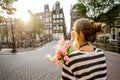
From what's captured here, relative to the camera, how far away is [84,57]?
2.42m


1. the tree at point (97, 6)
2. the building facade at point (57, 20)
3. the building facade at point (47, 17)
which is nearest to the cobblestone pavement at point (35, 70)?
the tree at point (97, 6)

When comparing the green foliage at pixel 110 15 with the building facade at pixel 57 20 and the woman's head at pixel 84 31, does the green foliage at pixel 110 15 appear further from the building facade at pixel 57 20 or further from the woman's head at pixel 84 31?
the building facade at pixel 57 20

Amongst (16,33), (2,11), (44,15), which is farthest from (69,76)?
(44,15)

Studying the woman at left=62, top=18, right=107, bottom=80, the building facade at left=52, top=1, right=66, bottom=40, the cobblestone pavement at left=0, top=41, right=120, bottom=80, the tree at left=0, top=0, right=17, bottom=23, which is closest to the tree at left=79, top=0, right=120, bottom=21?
the tree at left=0, top=0, right=17, bottom=23

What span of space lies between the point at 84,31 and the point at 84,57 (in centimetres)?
26

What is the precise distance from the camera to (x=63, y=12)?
9981 centimetres

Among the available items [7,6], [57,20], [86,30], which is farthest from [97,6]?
[57,20]

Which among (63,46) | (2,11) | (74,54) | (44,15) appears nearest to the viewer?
(74,54)

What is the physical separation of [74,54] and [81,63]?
12 cm

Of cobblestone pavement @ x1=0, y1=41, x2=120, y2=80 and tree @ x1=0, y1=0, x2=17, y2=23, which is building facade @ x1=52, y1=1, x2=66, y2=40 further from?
cobblestone pavement @ x1=0, y1=41, x2=120, y2=80

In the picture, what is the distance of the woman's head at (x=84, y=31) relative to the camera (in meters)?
2.46

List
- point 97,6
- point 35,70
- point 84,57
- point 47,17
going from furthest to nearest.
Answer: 1. point 47,17
2. point 97,6
3. point 35,70
4. point 84,57

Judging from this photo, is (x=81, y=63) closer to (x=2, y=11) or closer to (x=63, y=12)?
(x=2, y=11)

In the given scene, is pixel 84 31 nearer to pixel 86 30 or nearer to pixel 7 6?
pixel 86 30
